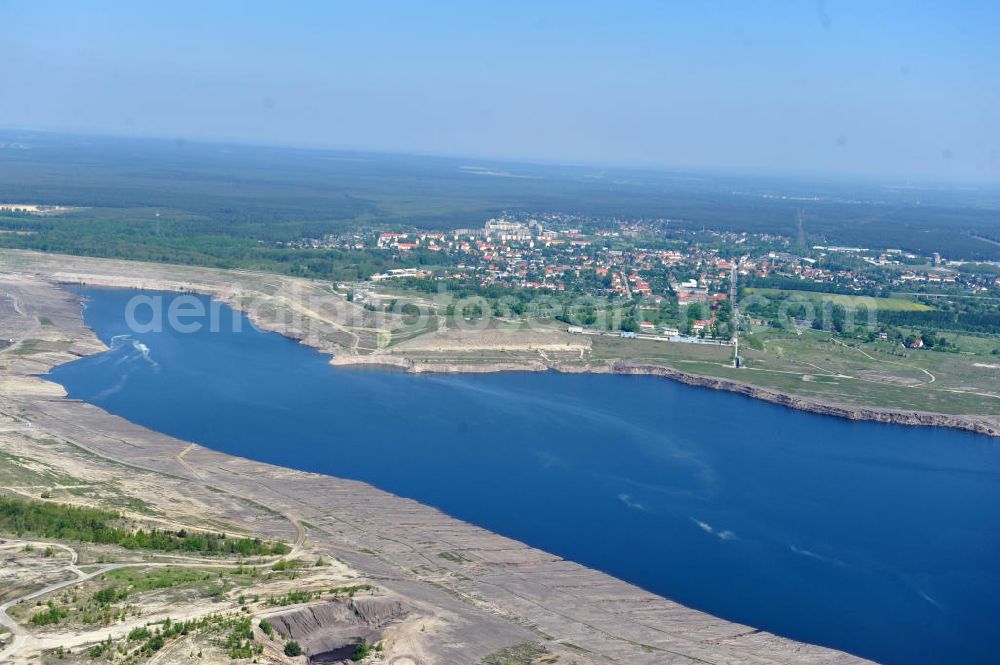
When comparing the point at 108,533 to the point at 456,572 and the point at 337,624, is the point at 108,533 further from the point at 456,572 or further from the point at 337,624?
the point at 456,572

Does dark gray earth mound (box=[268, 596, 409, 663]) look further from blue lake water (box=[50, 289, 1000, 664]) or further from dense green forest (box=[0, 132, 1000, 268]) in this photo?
dense green forest (box=[0, 132, 1000, 268])

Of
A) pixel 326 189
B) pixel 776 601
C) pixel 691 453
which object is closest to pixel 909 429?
pixel 691 453

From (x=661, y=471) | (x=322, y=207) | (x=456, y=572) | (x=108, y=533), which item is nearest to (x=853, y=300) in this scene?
(x=661, y=471)

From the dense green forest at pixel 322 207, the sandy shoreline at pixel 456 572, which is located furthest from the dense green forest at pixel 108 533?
the dense green forest at pixel 322 207

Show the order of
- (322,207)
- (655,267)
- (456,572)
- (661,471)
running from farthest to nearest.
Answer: (322,207) → (655,267) → (661,471) → (456,572)

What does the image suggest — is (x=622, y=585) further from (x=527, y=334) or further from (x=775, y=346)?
(x=775, y=346)

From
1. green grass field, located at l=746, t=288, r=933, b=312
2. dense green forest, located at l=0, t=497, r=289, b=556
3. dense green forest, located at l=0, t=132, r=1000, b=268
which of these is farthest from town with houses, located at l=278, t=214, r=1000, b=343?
dense green forest, located at l=0, t=497, r=289, b=556
